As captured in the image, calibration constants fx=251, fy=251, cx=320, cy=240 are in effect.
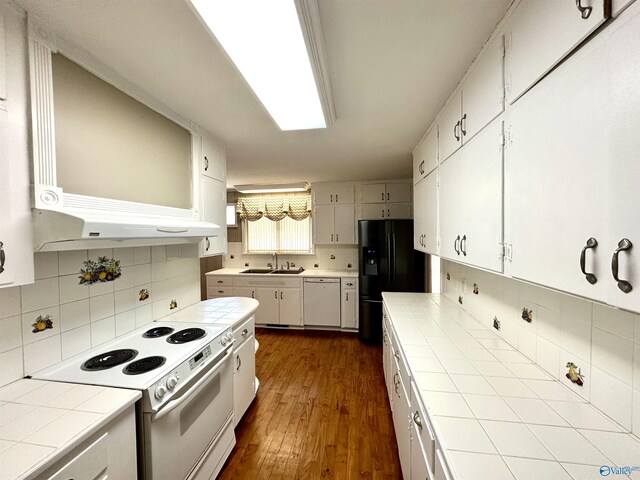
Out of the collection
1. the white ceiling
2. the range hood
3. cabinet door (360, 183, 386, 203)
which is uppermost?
the white ceiling

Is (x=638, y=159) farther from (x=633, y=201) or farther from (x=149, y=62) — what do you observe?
(x=149, y=62)

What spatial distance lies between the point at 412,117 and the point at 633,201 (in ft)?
5.03

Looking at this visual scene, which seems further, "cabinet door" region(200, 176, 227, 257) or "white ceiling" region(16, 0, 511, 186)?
"cabinet door" region(200, 176, 227, 257)

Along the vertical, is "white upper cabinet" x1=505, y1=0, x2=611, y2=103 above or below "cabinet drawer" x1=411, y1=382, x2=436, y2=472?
above

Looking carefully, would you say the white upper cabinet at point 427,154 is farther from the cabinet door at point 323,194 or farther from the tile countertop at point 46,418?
the tile countertop at point 46,418

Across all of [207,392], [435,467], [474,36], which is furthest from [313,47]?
[207,392]

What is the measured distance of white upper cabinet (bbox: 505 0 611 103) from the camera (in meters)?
0.61

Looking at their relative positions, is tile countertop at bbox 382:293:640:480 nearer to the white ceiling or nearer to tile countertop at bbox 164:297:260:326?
tile countertop at bbox 164:297:260:326

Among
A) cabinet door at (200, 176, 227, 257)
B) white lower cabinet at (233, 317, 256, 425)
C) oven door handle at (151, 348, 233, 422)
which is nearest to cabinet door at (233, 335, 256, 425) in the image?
white lower cabinet at (233, 317, 256, 425)

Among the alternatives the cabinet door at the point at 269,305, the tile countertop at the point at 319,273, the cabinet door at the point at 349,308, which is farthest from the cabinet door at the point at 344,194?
the cabinet door at the point at 269,305

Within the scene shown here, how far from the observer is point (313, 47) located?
1014 mm

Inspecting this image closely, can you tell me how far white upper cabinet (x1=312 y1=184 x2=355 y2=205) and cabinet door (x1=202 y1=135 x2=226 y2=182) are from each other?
2.01 metres

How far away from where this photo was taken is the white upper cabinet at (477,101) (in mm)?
1027

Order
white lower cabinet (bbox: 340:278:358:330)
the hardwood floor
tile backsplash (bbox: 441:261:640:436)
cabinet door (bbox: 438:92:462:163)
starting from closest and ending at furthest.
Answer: tile backsplash (bbox: 441:261:640:436)
cabinet door (bbox: 438:92:462:163)
the hardwood floor
white lower cabinet (bbox: 340:278:358:330)
